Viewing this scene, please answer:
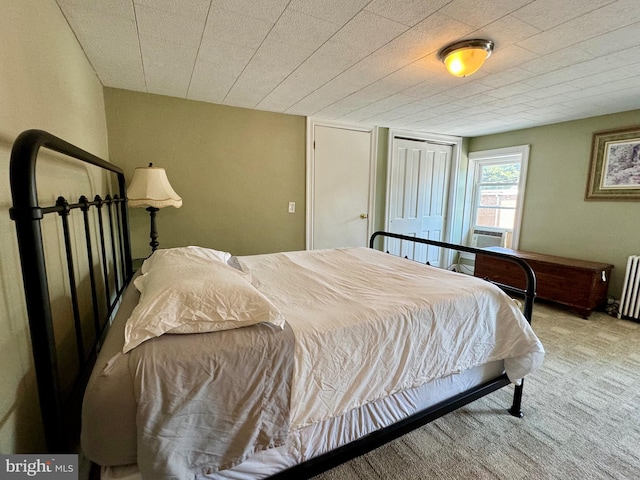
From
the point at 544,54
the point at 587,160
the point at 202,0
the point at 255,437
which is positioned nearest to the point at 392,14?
the point at 202,0

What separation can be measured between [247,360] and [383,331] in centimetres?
60

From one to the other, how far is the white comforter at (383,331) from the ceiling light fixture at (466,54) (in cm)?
130

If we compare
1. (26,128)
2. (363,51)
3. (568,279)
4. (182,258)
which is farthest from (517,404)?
(26,128)

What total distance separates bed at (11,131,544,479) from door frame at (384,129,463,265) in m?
2.54

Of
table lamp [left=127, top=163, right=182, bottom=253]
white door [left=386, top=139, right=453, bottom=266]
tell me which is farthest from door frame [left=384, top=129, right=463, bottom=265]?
table lamp [left=127, top=163, right=182, bottom=253]

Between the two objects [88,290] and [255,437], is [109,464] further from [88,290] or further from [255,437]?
[88,290]

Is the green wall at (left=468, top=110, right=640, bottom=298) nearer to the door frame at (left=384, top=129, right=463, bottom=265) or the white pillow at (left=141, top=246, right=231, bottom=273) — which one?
the door frame at (left=384, top=129, right=463, bottom=265)

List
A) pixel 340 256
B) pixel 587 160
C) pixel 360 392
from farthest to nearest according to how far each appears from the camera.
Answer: pixel 587 160 < pixel 340 256 < pixel 360 392

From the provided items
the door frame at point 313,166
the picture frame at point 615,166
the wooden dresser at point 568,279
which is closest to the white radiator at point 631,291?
the wooden dresser at point 568,279

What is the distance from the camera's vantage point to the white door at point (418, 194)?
4.20 metres

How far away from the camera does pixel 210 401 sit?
90 cm

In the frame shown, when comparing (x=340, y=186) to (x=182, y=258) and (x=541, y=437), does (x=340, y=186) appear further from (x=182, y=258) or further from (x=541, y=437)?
(x=541, y=437)

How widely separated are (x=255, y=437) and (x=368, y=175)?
11.3ft

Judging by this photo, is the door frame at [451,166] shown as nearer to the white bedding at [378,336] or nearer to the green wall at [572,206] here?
the green wall at [572,206]
